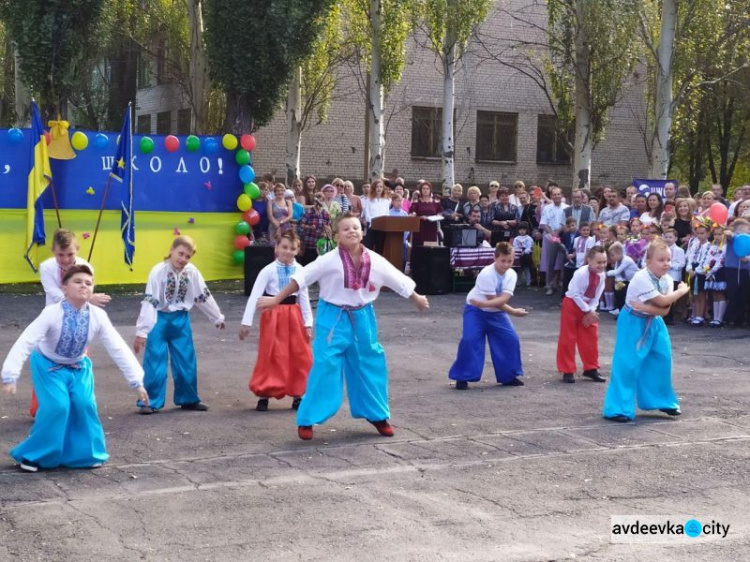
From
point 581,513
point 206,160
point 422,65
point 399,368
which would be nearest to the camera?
point 581,513

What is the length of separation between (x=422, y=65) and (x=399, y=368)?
87.5ft

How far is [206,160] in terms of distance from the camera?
20234 mm

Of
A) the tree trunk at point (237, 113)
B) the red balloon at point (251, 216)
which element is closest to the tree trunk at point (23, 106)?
the tree trunk at point (237, 113)

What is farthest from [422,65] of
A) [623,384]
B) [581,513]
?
[581,513]

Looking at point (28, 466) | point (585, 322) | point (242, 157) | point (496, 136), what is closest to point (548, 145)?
point (496, 136)

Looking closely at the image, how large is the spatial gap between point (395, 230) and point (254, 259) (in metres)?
2.70

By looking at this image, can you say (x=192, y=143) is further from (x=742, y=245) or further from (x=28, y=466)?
(x=28, y=466)

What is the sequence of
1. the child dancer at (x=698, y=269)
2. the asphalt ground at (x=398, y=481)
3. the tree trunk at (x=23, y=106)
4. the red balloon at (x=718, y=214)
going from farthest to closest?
the tree trunk at (x=23, y=106), the red balloon at (x=718, y=214), the child dancer at (x=698, y=269), the asphalt ground at (x=398, y=481)

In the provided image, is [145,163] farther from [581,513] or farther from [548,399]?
[581,513]

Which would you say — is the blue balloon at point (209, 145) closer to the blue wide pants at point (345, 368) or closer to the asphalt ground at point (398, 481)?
the asphalt ground at point (398, 481)

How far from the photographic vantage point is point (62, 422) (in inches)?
310

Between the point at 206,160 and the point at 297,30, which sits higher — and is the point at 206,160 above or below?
below

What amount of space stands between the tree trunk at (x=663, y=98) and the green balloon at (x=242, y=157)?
10.8 meters

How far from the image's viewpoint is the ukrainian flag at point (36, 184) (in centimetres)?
1841
